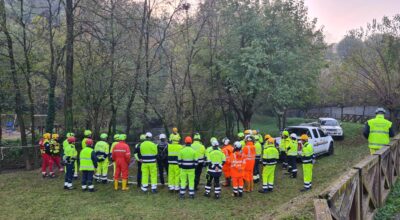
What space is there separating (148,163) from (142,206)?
1908mm

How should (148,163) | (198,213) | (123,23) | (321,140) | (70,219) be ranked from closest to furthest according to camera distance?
1. (70,219)
2. (198,213)
3. (148,163)
4. (123,23)
5. (321,140)

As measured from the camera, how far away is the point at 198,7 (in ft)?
65.8

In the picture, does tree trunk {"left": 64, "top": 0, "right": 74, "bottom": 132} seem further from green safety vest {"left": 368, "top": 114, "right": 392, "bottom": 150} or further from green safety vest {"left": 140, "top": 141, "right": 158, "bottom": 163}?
green safety vest {"left": 368, "top": 114, "right": 392, "bottom": 150}

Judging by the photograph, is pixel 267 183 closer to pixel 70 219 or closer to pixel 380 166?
pixel 380 166

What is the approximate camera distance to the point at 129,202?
998 cm

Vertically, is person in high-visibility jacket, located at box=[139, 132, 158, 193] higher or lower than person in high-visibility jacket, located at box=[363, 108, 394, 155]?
lower

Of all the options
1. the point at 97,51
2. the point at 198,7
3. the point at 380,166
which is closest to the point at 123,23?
the point at 97,51

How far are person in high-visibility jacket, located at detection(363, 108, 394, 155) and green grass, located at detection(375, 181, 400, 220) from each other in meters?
1.44

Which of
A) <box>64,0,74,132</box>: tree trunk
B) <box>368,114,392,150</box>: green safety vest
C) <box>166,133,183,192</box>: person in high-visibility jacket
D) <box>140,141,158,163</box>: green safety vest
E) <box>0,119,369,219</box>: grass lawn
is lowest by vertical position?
<box>0,119,369,219</box>: grass lawn

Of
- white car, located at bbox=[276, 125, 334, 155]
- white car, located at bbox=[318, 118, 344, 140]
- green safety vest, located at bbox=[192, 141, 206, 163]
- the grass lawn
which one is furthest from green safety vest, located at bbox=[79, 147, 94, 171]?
white car, located at bbox=[318, 118, 344, 140]

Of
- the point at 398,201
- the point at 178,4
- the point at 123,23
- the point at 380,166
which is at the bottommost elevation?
the point at 398,201

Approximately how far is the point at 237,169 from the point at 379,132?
4.14 m

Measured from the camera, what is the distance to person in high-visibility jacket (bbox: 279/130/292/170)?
13820 millimetres

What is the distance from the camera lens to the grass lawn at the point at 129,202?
28.7 feet
